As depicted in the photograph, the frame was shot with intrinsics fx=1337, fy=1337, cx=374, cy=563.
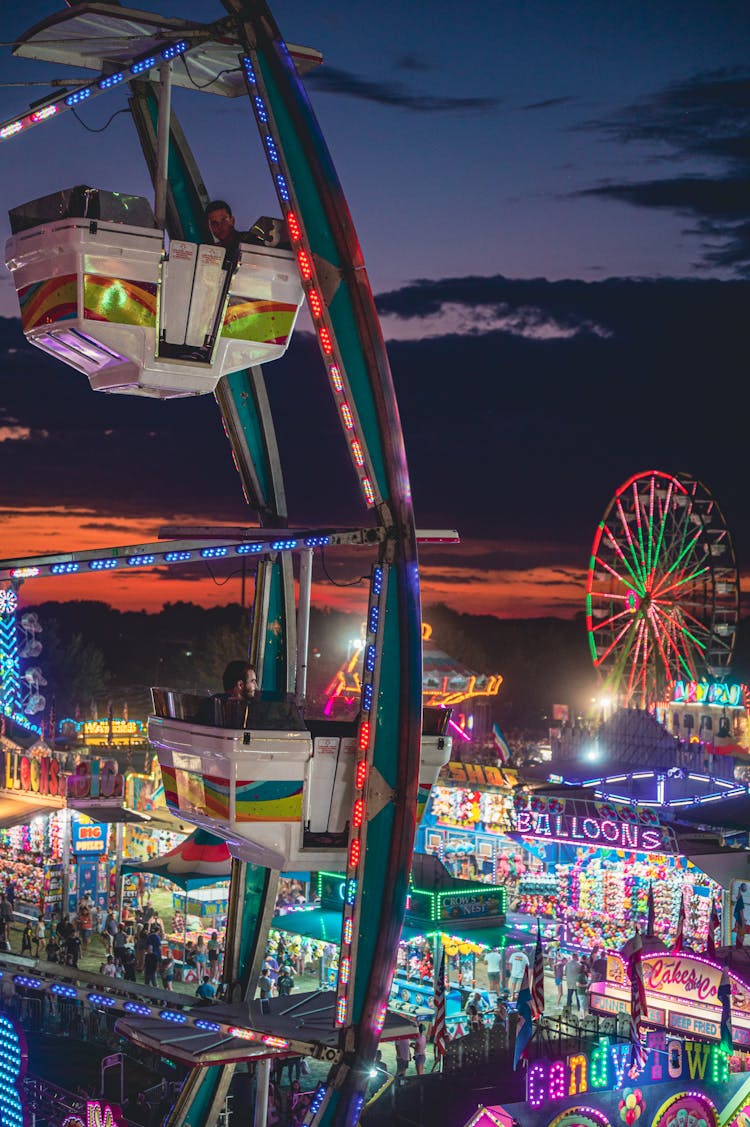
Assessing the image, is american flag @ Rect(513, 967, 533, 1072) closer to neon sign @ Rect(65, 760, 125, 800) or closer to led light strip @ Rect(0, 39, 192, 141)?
led light strip @ Rect(0, 39, 192, 141)

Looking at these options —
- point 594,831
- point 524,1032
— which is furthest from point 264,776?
point 594,831

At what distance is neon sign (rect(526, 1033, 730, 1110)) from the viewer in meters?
11.4

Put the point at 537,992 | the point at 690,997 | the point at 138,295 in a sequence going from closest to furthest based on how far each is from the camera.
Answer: the point at 138,295 → the point at 537,992 → the point at 690,997

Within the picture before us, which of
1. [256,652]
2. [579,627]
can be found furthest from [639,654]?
[579,627]

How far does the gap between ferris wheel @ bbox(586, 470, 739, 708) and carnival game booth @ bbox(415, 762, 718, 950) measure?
14.2m

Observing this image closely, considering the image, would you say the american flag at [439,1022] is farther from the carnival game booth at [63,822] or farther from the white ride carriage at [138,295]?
the carnival game booth at [63,822]

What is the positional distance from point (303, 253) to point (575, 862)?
68.7 feet

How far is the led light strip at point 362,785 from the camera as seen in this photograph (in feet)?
23.4

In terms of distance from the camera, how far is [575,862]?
1025 inches

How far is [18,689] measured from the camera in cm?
3180

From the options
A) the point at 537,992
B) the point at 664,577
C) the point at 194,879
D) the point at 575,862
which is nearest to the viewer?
the point at 537,992

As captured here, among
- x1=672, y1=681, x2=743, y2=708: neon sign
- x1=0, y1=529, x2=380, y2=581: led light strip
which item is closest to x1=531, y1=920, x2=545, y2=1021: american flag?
x1=0, y1=529, x2=380, y2=581: led light strip

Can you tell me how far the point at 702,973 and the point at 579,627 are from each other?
11936 cm

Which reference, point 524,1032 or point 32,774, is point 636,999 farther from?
point 32,774
